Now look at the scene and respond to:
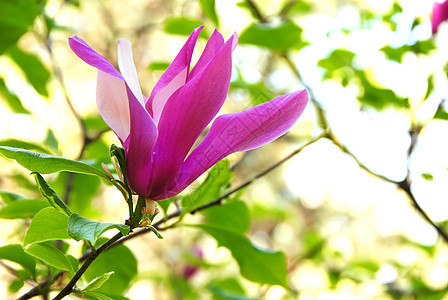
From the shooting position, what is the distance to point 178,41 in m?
2.39

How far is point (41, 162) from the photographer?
38cm

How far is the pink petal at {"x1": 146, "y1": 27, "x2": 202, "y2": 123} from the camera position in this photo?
1.35 feet

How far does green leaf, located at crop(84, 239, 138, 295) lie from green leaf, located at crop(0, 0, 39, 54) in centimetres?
46

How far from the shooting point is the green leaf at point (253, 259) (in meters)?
0.60

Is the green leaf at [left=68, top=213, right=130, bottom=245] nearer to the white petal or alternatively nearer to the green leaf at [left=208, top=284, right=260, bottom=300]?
the white petal

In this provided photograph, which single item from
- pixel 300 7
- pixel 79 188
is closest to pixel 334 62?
pixel 300 7

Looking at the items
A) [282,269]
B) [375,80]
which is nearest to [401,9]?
[375,80]

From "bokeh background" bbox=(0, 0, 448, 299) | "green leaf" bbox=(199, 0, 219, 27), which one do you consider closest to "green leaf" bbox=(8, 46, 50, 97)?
"bokeh background" bbox=(0, 0, 448, 299)

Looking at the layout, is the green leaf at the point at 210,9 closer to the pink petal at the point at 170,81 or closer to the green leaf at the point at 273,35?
the green leaf at the point at 273,35

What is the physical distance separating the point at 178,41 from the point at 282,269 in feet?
6.36

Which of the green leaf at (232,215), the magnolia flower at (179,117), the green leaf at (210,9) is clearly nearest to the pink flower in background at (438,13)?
the green leaf at (210,9)

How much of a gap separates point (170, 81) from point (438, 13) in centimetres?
79

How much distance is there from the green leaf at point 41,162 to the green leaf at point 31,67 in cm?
64

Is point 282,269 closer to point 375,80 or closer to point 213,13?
point 213,13
